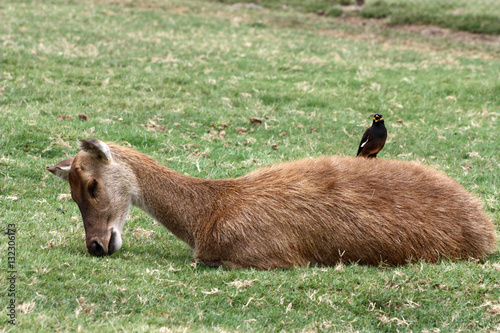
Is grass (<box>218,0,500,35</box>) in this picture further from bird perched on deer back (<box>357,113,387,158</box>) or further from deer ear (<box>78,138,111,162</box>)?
deer ear (<box>78,138,111,162</box>)

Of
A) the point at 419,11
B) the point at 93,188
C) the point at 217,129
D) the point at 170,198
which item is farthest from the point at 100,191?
the point at 419,11

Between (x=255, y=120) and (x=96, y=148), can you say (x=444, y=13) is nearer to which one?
(x=255, y=120)

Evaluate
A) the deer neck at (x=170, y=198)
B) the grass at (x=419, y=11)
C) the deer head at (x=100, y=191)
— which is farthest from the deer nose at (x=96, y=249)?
the grass at (x=419, y=11)

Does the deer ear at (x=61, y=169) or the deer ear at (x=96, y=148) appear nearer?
the deer ear at (x=96, y=148)

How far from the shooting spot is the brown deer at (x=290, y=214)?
5.63 m

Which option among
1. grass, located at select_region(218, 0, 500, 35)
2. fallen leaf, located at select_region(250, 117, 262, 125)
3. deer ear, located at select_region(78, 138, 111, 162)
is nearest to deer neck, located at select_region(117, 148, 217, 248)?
deer ear, located at select_region(78, 138, 111, 162)

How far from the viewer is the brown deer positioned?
5633mm

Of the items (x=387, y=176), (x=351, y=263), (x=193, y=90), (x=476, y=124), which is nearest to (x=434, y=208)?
(x=387, y=176)

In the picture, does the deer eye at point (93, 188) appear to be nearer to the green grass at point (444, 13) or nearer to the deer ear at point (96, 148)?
the deer ear at point (96, 148)

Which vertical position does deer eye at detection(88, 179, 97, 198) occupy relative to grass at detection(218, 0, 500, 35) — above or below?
below

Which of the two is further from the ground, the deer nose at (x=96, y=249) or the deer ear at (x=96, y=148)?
the deer ear at (x=96, y=148)

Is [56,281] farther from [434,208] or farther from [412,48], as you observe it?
[412,48]

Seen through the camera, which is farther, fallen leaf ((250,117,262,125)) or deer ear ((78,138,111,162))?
fallen leaf ((250,117,262,125))

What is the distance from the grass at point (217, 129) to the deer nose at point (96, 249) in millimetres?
110
